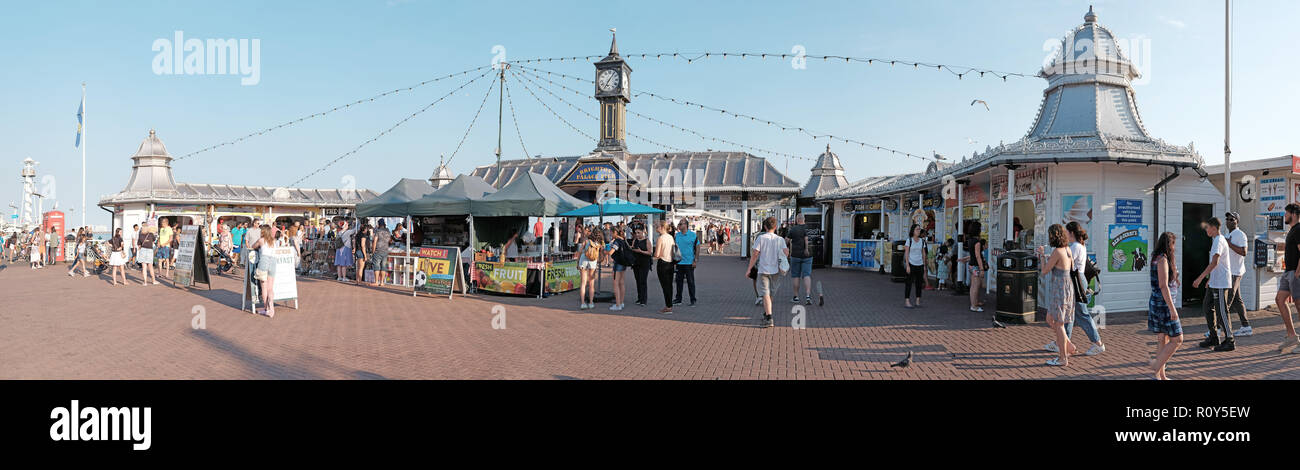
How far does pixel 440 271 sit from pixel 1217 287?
1175 centimetres

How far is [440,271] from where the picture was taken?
1208cm

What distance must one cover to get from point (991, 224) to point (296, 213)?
31.4m

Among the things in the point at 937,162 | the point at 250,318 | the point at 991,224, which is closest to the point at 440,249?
the point at 250,318

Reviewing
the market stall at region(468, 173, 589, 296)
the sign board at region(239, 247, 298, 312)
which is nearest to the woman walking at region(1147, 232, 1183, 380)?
the market stall at region(468, 173, 589, 296)

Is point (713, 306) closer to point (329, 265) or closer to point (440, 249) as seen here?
point (440, 249)

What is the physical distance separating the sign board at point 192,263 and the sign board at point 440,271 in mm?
4172

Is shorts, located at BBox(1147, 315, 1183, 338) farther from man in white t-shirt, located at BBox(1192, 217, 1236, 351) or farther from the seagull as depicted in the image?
the seagull

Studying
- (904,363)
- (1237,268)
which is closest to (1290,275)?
(1237,268)

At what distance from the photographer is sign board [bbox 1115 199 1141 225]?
392 inches

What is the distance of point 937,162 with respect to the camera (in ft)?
58.6

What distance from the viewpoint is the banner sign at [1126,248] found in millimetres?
9969

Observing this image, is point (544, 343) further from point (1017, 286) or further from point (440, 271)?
point (1017, 286)

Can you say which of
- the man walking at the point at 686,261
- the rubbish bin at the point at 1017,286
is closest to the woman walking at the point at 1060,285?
the rubbish bin at the point at 1017,286
